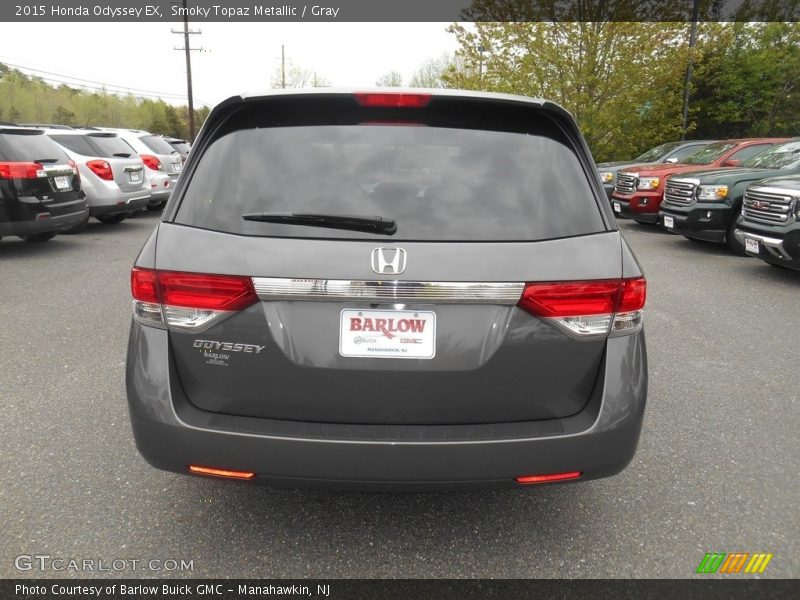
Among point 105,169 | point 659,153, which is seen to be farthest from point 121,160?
point 659,153

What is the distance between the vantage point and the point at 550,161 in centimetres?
211

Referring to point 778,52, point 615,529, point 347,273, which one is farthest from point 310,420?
point 778,52

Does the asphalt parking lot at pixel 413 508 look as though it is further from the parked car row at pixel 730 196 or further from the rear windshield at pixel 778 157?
the rear windshield at pixel 778 157

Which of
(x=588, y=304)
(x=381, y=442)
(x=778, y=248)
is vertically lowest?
(x=778, y=248)

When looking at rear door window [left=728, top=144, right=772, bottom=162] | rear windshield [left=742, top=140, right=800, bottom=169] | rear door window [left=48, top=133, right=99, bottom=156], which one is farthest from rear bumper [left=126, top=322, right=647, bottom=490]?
rear door window [left=728, top=144, right=772, bottom=162]

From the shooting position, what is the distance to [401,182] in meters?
2.04

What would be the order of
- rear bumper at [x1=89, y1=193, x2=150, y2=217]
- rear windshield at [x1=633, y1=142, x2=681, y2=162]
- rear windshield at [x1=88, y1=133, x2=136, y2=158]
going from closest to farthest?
rear bumper at [x1=89, y1=193, x2=150, y2=217], rear windshield at [x1=88, y1=133, x2=136, y2=158], rear windshield at [x1=633, y1=142, x2=681, y2=162]

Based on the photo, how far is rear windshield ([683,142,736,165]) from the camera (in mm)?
11671

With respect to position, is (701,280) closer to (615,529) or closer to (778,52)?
(615,529)

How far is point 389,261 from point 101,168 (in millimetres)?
10435

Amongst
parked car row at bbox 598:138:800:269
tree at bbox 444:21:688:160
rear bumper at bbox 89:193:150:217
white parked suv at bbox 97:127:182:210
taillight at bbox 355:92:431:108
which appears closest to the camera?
taillight at bbox 355:92:431:108

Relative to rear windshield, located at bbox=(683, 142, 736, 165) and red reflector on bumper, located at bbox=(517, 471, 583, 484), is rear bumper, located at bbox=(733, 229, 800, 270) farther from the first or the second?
red reflector on bumper, located at bbox=(517, 471, 583, 484)

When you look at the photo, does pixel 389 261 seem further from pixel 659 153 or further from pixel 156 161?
pixel 659 153

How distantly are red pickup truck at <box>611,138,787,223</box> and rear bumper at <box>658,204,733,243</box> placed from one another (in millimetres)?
1853
